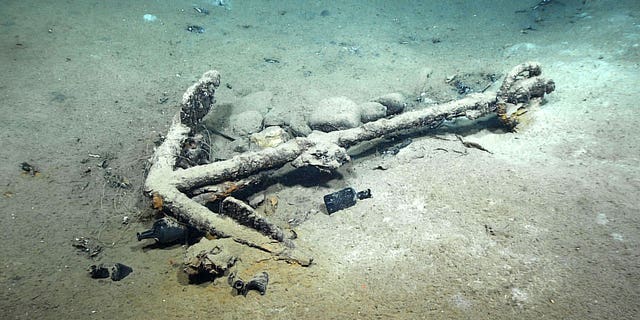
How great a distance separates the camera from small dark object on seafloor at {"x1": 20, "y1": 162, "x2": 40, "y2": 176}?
129 inches

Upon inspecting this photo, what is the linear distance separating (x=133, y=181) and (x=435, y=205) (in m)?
3.11

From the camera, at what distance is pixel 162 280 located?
2.35m

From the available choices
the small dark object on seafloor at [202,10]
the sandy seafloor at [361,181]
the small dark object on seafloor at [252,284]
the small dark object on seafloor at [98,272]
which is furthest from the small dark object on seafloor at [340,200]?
the small dark object on seafloor at [202,10]

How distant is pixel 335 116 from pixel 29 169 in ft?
11.0

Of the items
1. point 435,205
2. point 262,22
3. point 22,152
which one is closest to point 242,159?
point 435,205

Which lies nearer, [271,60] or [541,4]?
[271,60]

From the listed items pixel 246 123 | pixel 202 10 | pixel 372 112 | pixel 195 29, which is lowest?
pixel 246 123

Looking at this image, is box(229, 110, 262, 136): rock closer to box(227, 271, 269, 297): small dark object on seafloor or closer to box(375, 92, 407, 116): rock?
box(375, 92, 407, 116): rock

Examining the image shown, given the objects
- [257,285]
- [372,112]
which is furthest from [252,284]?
[372,112]

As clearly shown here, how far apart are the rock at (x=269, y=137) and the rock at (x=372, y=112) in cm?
107

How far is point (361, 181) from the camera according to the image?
3.36 meters

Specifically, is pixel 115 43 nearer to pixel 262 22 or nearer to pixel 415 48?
pixel 262 22

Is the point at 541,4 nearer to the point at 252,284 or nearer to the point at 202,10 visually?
the point at 202,10

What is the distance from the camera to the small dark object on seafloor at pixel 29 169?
129 inches
